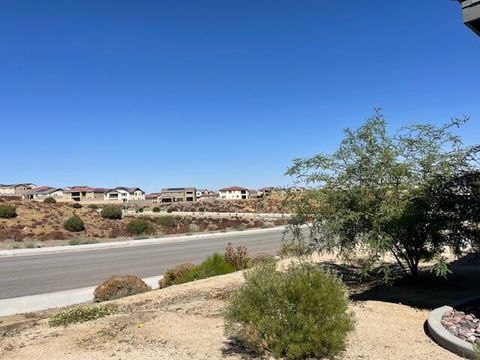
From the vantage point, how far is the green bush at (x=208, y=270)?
12.7m

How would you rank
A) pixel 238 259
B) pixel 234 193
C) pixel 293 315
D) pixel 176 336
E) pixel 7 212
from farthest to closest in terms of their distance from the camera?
pixel 234 193 < pixel 7 212 < pixel 238 259 < pixel 176 336 < pixel 293 315

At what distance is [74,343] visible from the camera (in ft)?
20.4

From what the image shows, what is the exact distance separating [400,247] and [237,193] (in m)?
167

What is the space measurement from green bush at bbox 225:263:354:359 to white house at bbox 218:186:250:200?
169759mm

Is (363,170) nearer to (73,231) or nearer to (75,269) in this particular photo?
(75,269)

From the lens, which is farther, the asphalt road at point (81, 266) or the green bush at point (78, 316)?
the asphalt road at point (81, 266)

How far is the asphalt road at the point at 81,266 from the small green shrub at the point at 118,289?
118 inches

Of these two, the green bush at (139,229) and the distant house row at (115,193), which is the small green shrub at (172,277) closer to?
the green bush at (139,229)

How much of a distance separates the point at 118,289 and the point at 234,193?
165690 millimetres

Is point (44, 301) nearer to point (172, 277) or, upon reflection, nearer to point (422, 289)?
point (172, 277)

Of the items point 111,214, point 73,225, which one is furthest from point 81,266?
point 111,214

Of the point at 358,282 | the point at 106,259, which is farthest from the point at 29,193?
the point at 358,282

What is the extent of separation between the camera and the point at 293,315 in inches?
191

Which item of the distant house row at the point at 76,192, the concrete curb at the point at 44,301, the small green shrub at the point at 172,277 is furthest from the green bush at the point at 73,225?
the distant house row at the point at 76,192
